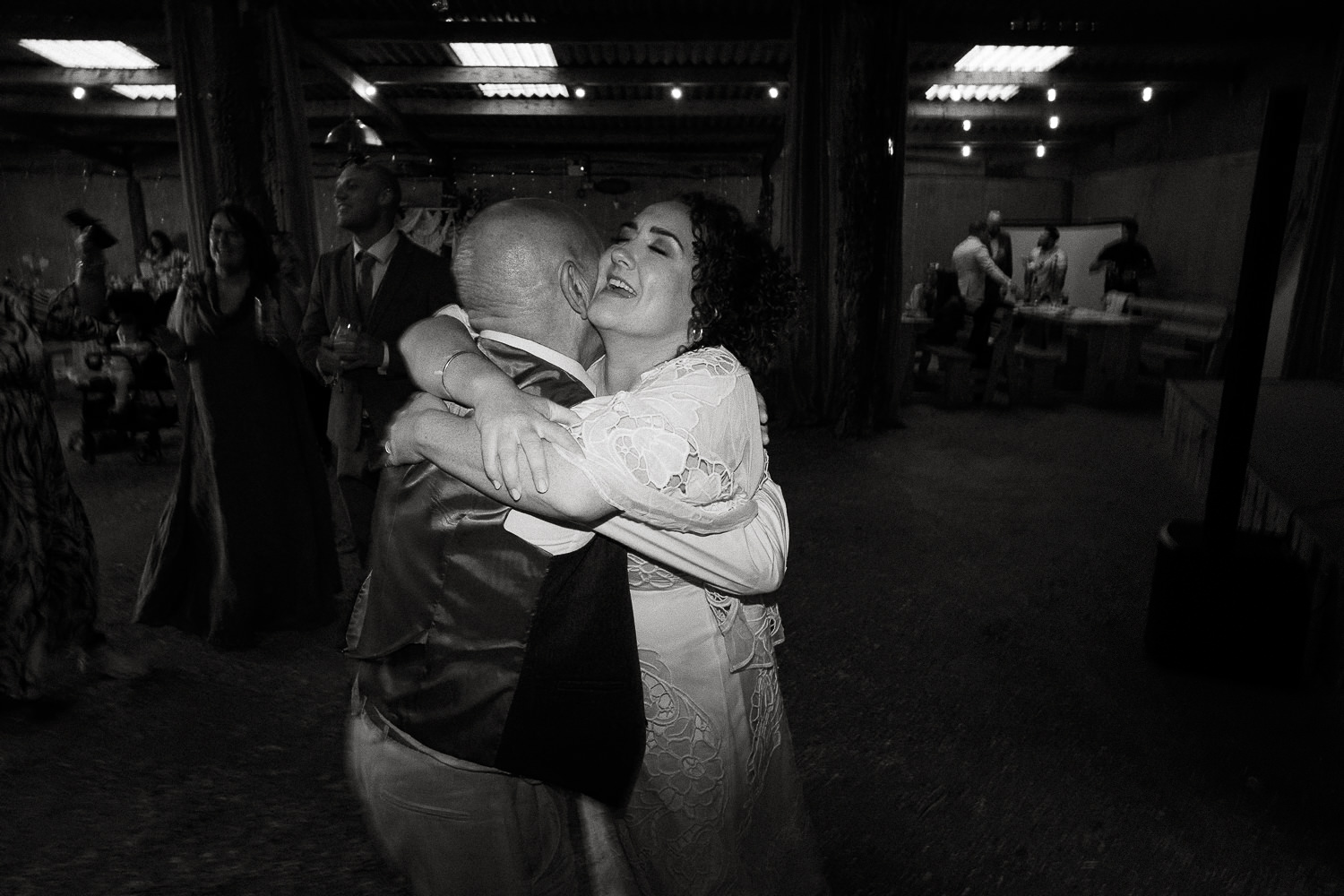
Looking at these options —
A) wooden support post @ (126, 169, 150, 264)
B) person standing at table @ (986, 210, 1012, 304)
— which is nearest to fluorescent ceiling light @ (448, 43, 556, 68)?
person standing at table @ (986, 210, 1012, 304)

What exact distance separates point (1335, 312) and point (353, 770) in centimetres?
901

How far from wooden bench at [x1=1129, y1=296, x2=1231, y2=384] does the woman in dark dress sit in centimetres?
858

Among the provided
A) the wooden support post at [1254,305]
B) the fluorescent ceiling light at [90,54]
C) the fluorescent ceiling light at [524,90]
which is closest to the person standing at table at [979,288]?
the fluorescent ceiling light at [524,90]

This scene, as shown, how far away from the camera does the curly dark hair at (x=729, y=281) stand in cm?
127

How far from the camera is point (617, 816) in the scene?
1.26 meters

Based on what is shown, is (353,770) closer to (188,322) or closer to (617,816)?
(617,816)

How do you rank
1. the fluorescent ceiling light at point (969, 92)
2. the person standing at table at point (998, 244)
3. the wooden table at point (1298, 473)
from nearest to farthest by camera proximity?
the wooden table at point (1298, 473), the person standing at table at point (998, 244), the fluorescent ceiling light at point (969, 92)

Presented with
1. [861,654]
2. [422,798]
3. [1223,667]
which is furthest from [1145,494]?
[422,798]

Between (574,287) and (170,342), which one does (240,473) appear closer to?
(170,342)

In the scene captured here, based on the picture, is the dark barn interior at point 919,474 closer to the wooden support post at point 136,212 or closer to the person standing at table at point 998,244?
the person standing at table at point 998,244

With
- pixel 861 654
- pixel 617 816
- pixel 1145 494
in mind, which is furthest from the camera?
pixel 1145 494

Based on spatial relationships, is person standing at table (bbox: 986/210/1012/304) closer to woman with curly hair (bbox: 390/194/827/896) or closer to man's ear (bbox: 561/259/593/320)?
woman with curly hair (bbox: 390/194/827/896)

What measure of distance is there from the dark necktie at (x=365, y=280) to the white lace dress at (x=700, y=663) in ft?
8.12

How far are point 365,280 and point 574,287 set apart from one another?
Result: 250 cm
